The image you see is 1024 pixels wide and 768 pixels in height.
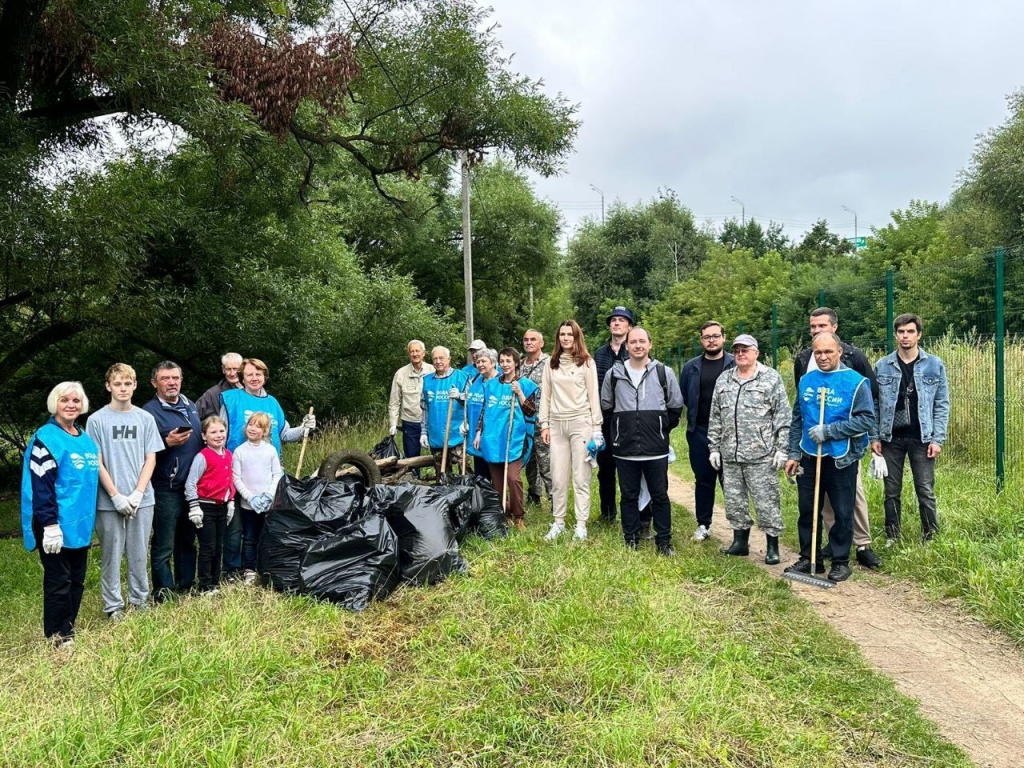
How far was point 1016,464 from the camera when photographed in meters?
5.98

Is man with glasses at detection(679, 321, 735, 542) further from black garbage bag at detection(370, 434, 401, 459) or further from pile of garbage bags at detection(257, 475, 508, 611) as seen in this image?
black garbage bag at detection(370, 434, 401, 459)

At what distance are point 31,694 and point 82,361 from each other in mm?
10589

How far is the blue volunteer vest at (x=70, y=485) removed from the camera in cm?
380

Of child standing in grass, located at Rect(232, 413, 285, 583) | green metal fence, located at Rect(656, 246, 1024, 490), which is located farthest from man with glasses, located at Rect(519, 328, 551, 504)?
green metal fence, located at Rect(656, 246, 1024, 490)

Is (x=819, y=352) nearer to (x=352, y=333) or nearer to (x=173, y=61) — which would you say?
(x=173, y=61)

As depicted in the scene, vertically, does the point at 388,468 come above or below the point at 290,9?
below

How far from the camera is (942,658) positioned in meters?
3.74

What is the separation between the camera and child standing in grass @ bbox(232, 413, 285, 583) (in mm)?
4758

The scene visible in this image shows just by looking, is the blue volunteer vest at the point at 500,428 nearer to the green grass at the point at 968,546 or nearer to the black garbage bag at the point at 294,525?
the green grass at the point at 968,546

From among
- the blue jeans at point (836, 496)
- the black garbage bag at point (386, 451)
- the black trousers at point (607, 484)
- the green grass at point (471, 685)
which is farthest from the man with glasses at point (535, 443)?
the green grass at point (471, 685)

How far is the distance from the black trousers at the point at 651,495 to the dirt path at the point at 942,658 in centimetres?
81

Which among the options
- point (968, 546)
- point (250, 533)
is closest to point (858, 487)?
point (968, 546)

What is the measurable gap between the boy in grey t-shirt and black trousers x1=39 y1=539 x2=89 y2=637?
189 mm

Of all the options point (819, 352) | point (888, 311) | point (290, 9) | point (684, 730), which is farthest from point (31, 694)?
point (290, 9)
